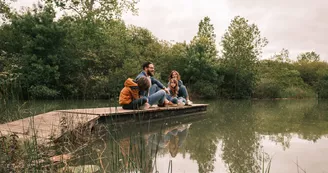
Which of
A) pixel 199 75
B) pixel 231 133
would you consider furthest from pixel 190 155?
pixel 199 75

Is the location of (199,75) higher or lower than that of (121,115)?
higher

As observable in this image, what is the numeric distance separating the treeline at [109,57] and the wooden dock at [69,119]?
152 inches

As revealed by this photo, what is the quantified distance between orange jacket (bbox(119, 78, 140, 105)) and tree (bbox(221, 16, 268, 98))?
14555 millimetres

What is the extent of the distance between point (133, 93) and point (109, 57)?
32.8 ft

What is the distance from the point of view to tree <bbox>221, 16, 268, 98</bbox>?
19.1m

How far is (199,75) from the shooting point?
1788 centimetres

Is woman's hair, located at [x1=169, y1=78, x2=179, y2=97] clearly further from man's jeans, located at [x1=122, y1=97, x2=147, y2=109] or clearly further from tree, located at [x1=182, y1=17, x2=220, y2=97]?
tree, located at [x1=182, y1=17, x2=220, y2=97]

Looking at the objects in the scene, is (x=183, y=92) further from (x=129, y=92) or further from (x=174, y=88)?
(x=129, y=92)

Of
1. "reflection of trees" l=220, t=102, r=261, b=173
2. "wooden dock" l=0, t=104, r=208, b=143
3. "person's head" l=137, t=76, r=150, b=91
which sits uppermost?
"person's head" l=137, t=76, r=150, b=91

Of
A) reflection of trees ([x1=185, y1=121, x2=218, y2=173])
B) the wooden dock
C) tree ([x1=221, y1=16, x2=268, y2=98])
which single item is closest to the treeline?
Result: tree ([x1=221, y1=16, x2=268, y2=98])

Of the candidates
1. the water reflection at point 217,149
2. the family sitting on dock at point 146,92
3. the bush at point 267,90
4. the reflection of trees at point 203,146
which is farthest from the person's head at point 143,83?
the bush at point 267,90

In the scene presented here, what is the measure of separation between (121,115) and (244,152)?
258 cm

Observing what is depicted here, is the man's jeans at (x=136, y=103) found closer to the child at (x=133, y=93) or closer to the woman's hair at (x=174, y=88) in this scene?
the child at (x=133, y=93)

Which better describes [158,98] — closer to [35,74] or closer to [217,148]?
[217,148]
